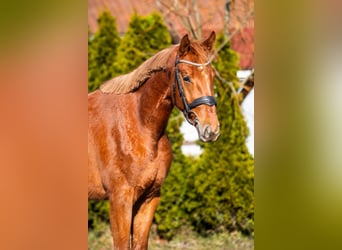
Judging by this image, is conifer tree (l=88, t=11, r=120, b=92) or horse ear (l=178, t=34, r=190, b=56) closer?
horse ear (l=178, t=34, r=190, b=56)

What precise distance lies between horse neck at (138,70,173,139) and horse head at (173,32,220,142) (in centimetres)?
10

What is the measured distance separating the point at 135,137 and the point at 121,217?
0.63m

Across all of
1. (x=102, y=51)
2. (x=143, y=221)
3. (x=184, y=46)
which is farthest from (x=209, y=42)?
(x=143, y=221)

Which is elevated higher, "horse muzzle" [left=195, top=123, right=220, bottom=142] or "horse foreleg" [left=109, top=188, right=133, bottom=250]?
"horse muzzle" [left=195, top=123, right=220, bottom=142]

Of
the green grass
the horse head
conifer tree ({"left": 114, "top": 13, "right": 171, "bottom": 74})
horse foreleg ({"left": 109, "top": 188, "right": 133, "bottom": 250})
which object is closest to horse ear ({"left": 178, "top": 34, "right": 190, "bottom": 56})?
the horse head

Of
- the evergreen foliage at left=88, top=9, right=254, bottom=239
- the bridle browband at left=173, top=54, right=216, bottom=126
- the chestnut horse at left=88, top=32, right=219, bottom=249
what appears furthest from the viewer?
the evergreen foliage at left=88, top=9, right=254, bottom=239

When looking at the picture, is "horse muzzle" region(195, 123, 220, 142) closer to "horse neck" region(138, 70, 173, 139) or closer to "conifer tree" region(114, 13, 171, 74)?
"horse neck" region(138, 70, 173, 139)

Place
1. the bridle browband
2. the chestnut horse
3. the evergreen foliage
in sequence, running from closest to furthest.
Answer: the bridle browband, the chestnut horse, the evergreen foliage

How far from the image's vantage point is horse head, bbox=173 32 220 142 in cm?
432
